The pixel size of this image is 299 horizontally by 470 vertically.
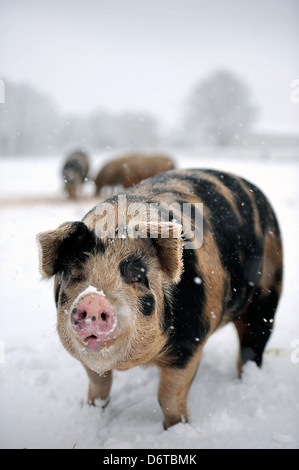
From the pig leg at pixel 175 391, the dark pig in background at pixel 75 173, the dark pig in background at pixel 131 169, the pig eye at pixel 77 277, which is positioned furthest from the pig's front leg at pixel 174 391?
the dark pig in background at pixel 75 173

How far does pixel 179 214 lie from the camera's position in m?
2.64

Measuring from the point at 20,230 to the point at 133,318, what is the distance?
619 cm

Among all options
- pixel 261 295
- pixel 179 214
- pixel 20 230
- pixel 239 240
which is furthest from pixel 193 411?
pixel 20 230

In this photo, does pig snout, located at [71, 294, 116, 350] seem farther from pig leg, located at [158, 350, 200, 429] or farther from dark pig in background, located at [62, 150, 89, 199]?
dark pig in background, located at [62, 150, 89, 199]

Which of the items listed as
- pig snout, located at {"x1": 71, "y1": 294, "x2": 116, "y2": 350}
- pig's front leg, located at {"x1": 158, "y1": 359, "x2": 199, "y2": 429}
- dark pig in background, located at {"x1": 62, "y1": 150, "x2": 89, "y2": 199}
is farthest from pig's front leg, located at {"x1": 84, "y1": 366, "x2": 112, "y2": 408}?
dark pig in background, located at {"x1": 62, "y1": 150, "x2": 89, "y2": 199}

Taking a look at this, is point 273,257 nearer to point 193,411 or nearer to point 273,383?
point 273,383

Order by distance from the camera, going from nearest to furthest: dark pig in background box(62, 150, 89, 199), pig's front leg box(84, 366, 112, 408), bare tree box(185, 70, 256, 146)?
pig's front leg box(84, 366, 112, 408)
dark pig in background box(62, 150, 89, 199)
bare tree box(185, 70, 256, 146)

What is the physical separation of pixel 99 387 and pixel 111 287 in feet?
4.08

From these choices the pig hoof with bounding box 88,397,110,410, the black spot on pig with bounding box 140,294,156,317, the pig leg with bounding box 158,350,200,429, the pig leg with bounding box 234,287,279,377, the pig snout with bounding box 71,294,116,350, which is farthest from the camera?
the pig leg with bounding box 234,287,279,377

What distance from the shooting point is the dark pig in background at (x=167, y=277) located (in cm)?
204

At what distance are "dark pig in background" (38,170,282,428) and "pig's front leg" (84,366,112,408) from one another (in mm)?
10

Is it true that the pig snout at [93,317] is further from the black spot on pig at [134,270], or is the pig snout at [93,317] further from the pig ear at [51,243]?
the pig ear at [51,243]

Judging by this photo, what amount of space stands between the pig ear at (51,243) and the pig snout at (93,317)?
365 mm

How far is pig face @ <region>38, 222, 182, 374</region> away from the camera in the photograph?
1.96 meters
